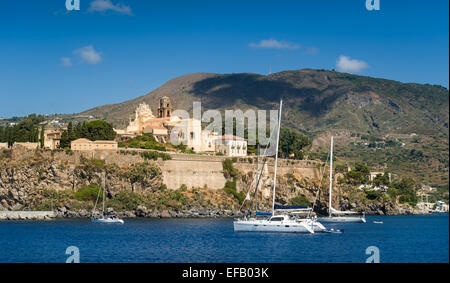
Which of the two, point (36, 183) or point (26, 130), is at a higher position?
point (26, 130)

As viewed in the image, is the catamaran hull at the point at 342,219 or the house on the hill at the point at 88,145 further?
the house on the hill at the point at 88,145

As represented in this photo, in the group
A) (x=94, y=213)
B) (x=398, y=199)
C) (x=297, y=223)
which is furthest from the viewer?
(x=398, y=199)

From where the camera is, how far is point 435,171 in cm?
13800

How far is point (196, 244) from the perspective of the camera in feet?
126

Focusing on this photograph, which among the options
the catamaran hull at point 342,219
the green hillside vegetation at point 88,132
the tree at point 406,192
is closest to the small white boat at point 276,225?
the catamaran hull at point 342,219

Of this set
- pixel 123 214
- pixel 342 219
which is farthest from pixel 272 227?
pixel 342 219

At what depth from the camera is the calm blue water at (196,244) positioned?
32.8 meters

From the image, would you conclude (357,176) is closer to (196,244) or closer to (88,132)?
(88,132)

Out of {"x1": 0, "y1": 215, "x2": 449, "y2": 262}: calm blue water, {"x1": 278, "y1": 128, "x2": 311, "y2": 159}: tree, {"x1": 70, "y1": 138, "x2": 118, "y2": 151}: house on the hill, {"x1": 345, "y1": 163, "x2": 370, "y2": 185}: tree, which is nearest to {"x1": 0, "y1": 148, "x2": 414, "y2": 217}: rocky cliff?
{"x1": 70, "y1": 138, "x2": 118, "y2": 151}: house on the hill

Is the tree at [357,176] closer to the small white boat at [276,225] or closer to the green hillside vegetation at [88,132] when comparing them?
the green hillside vegetation at [88,132]

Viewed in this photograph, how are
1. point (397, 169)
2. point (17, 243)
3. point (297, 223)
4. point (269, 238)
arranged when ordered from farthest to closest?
point (397, 169) < point (297, 223) < point (269, 238) < point (17, 243)
